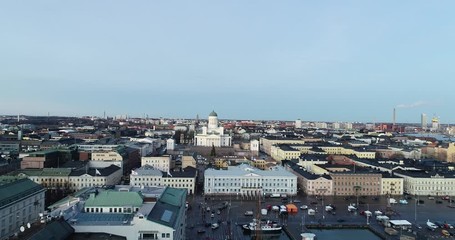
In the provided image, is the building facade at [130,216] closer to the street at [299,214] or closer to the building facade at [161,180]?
the street at [299,214]

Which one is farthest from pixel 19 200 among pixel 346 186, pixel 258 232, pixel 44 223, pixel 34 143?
pixel 34 143

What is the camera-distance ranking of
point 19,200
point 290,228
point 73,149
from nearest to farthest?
point 19,200 → point 290,228 → point 73,149

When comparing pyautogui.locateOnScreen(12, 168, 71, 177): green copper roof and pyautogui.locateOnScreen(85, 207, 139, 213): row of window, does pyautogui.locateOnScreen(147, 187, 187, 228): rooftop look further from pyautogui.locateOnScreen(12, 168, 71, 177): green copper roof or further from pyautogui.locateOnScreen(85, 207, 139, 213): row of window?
pyautogui.locateOnScreen(12, 168, 71, 177): green copper roof

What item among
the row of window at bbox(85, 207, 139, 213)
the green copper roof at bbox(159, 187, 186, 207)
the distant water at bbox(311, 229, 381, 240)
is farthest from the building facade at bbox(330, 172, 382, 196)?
the row of window at bbox(85, 207, 139, 213)

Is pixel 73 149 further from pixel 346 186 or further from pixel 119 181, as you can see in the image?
pixel 346 186

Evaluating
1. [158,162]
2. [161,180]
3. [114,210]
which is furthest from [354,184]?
[114,210]
